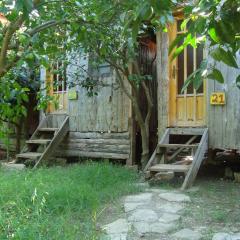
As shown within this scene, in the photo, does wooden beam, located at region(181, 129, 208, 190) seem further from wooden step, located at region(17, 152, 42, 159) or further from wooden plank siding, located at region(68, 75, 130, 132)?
wooden step, located at region(17, 152, 42, 159)

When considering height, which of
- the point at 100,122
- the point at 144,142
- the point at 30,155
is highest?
the point at 100,122

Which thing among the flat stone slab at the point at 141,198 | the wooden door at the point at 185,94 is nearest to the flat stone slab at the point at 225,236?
the flat stone slab at the point at 141,198

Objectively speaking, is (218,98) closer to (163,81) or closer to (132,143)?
(163,81)

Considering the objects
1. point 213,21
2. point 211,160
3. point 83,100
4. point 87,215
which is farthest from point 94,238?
point 83,100

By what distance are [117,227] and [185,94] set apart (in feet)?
12.3

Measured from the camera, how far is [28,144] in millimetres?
9891

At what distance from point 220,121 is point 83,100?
3588 mm

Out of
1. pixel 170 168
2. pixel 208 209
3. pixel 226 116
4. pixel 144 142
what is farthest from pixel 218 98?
pixel 208 209

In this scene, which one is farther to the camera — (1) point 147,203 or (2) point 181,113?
(2) point 181,113

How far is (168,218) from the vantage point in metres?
4.71

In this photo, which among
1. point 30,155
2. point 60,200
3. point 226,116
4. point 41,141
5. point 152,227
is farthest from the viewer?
point 41,141

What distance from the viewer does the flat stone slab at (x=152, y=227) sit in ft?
14.1

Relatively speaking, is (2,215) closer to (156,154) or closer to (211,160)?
(156,154)

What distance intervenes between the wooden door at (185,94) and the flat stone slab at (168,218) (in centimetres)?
281
